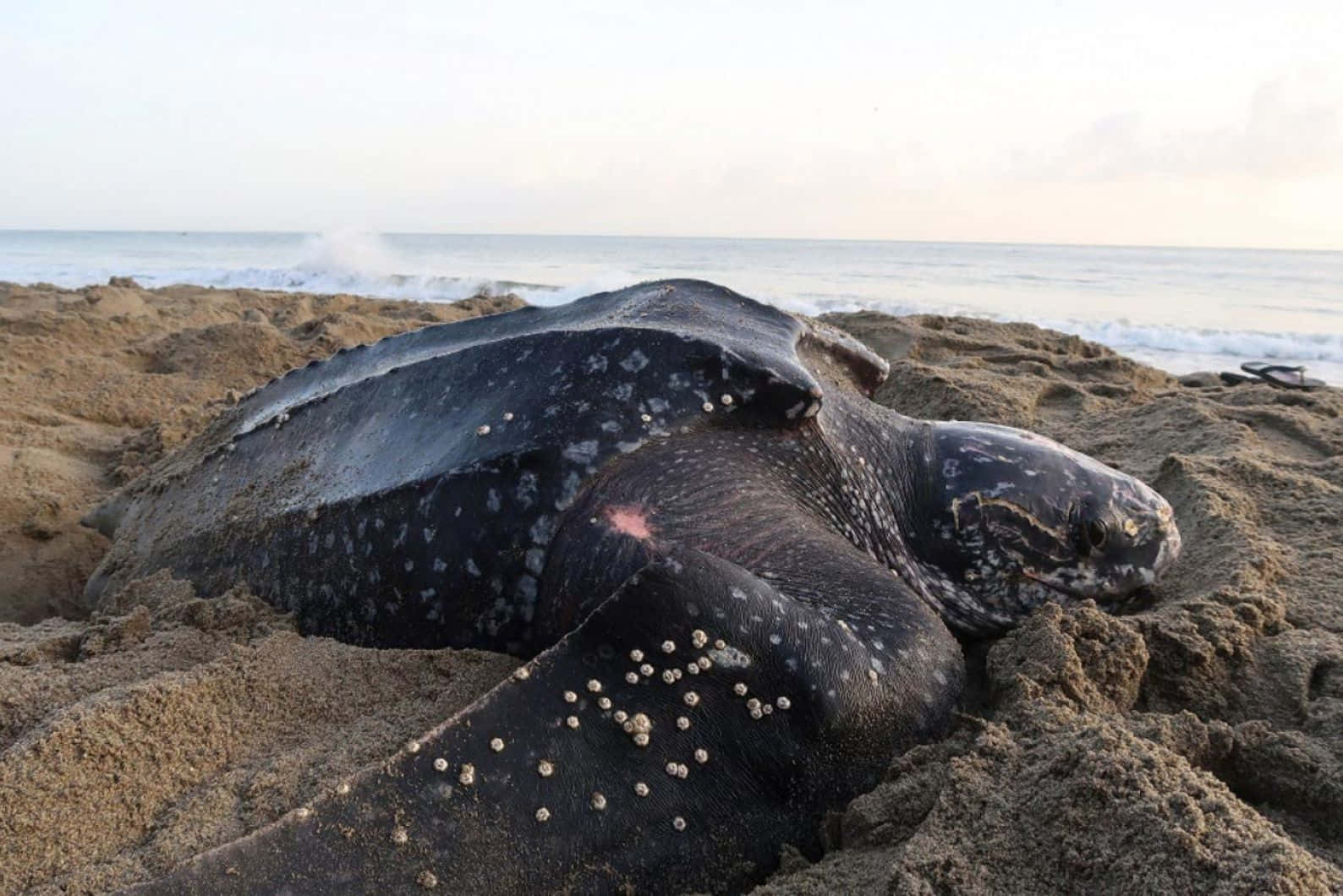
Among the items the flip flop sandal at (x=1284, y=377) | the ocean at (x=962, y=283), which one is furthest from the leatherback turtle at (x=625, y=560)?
the ocean at (x=962, y=283)

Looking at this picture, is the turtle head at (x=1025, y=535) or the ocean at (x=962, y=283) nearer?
the turtle head at (x=1025, y=535)

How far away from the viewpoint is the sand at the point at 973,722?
109 cm

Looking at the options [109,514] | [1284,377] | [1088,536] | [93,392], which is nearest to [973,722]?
[1088,536]

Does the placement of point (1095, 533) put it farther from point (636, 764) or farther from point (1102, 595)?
point (636, 764)

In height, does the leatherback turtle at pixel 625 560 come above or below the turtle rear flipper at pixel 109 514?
above

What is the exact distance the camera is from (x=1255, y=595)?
1944 millimetres

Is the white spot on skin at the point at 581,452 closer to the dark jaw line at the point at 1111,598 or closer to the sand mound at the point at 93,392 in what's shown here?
the dark jaw line at the point at 1111,598

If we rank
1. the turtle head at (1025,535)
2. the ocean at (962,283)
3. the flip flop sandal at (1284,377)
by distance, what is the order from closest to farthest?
the turtle head at (1025,535), the flip flop sandal at (1284,377), the ocean at (962,283)

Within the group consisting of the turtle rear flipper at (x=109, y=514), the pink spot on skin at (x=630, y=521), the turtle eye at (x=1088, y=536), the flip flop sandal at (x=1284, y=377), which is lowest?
the turtle rear flipper at (x=109, y=514)

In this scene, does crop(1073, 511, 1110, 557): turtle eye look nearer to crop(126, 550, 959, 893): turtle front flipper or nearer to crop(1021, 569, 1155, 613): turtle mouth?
crop(1021, 569, 1155, 613): turtle mouth

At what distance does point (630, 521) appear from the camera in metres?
1.62

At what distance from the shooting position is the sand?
3.58 feet

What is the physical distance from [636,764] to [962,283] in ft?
59.8

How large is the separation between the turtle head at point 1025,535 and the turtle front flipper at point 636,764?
1.93ft
